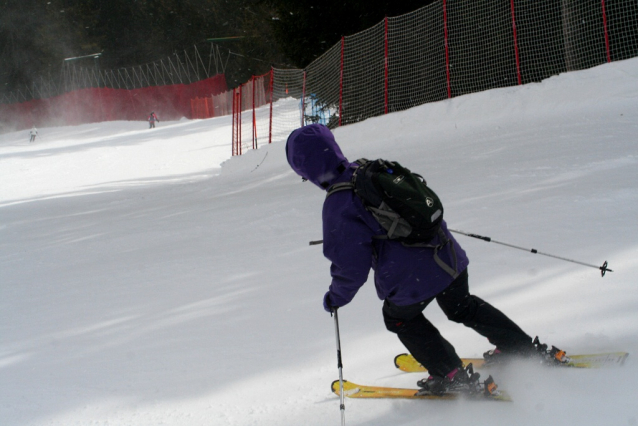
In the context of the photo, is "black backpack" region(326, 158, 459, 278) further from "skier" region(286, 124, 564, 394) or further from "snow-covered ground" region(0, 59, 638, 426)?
"snow-covered ground" region(0, 59, 638, 426)

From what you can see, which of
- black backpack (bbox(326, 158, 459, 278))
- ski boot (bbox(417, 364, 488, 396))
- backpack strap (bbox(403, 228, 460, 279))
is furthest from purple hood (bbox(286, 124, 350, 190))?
ski boot (bbox(417, 364, 488, 396))

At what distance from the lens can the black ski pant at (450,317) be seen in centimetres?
270

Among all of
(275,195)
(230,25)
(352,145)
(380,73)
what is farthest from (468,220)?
(230,25)

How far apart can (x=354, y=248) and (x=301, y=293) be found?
7.07 ft

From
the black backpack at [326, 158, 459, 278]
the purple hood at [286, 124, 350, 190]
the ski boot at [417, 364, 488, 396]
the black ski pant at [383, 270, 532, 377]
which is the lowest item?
the ski boot at [417, 364, 488, 396]

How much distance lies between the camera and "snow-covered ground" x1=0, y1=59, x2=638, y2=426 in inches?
119

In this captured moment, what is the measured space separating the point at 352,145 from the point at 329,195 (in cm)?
994

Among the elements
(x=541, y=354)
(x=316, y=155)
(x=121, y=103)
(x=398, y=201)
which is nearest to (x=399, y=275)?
(x=398, y=201)

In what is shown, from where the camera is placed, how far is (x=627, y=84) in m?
9.65

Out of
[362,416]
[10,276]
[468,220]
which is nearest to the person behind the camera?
[362,416]

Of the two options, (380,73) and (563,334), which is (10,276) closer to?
(563,334)

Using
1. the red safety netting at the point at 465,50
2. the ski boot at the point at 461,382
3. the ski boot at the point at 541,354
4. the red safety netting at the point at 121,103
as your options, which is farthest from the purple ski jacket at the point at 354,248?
the red safety netting at the point at 121,103

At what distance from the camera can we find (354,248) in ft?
8.09

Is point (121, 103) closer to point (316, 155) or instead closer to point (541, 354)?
point (316, 155)
